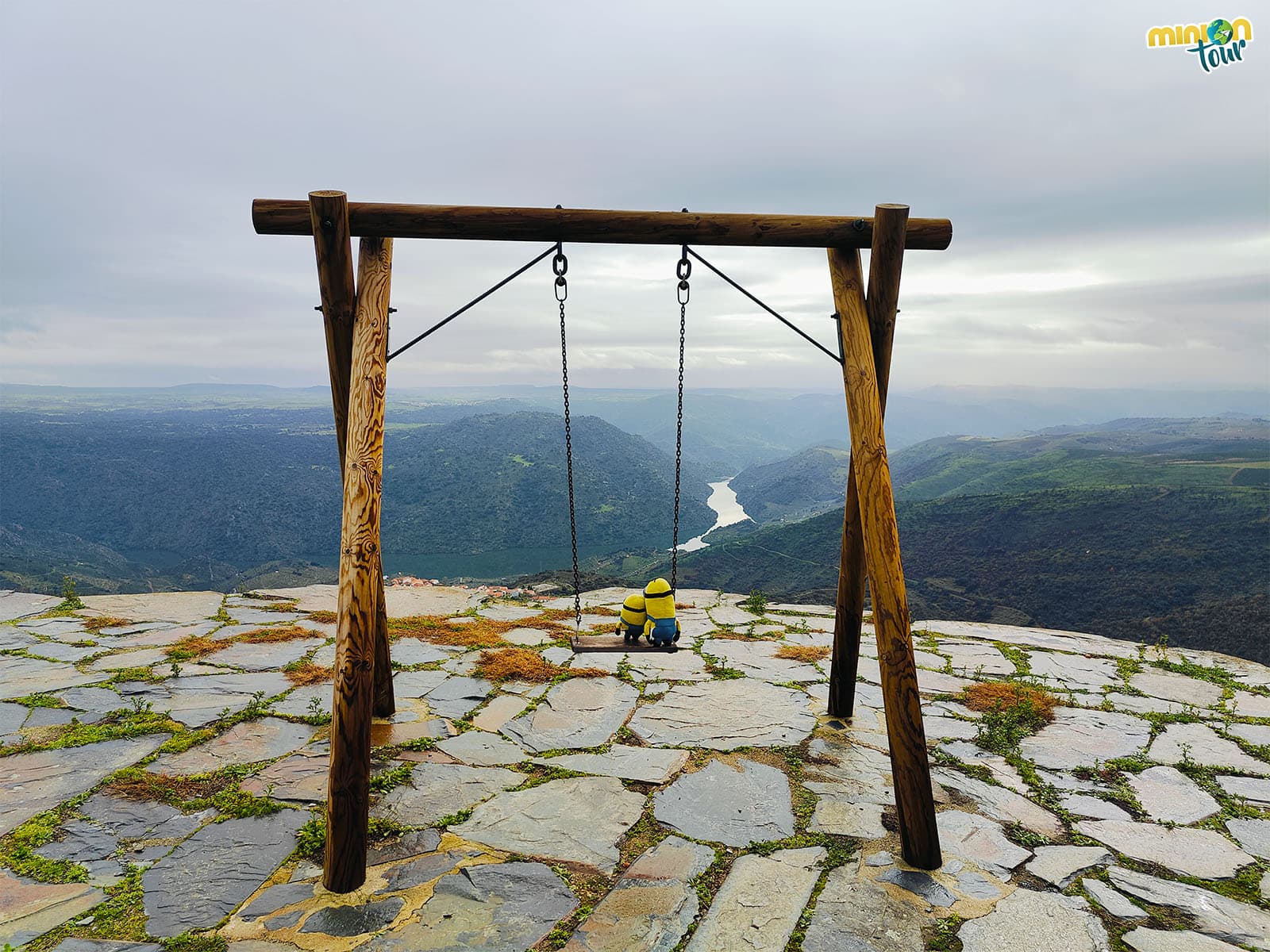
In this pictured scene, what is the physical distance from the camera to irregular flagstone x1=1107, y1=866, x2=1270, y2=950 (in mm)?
2770

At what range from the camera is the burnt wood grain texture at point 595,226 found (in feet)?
12.3

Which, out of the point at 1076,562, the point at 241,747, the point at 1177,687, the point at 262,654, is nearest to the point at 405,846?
the point at 241,747

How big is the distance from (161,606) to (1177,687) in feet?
34.0

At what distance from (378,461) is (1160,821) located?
458 cm

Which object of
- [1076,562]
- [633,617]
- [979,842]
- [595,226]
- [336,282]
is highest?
[595,226]

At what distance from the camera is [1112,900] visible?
296cm

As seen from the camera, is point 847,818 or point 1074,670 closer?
point 847,818

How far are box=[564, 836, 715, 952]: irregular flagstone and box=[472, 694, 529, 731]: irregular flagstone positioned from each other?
179 cm

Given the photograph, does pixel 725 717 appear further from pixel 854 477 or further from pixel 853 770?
pixel 854 477

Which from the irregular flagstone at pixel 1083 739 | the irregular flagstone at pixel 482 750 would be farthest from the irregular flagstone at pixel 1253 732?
the irregular flagstone at pixel 482 750

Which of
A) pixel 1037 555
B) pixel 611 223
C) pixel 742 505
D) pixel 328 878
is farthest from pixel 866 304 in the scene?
pixel 742 505

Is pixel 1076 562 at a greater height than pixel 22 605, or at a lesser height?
lesser

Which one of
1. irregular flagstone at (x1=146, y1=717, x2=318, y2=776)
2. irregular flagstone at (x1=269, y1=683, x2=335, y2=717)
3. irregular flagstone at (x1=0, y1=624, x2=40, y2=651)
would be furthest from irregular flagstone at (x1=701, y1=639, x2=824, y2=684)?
irregular flagstone at (x1=0, y1=624, x2=40, y2=651)

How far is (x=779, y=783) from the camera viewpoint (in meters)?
3.96
